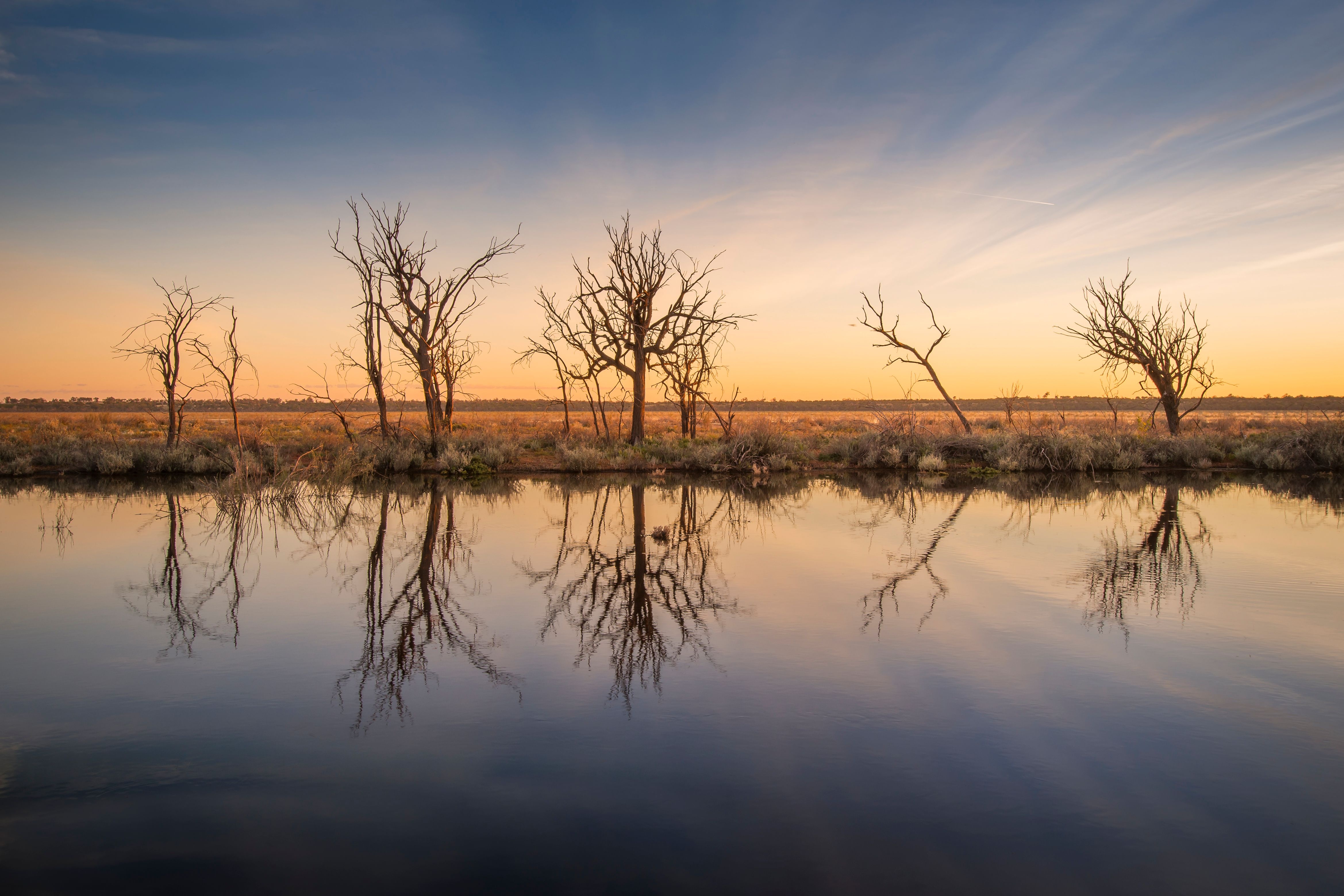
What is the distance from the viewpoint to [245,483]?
1786 cm

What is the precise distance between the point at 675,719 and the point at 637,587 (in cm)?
379

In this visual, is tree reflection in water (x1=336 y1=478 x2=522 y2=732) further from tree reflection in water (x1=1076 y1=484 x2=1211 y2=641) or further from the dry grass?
the dry grass

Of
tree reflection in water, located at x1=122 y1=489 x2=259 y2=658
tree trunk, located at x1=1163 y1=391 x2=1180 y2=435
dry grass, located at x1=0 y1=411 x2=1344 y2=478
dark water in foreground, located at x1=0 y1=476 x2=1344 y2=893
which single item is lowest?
dark water in foreground, located at x1=0 y1=476 x2=1344 y2=893

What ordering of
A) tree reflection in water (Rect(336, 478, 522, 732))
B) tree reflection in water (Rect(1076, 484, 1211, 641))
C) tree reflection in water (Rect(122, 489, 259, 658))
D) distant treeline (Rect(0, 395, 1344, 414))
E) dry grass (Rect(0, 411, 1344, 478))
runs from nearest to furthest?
1. tree reflection in water (Rect(336, 478, 522, 732))
2. tree reflection in water (Rect(122, 489, 259, 658))
3. tree reflection in water (Rect(1076, 484, 1211, 641))
4. dry grass (Rect(0, 411, 1344, 478))
5. distant treeline (Rect(0, 395, 1344, 414))

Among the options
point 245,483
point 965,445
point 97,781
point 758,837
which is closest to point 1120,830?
point 758,837

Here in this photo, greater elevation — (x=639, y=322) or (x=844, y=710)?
(x=639, y=322)

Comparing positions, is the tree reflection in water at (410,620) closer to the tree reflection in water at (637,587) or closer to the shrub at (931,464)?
the tree reflection in water at (637,587)

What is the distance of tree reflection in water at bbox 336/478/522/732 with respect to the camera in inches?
226

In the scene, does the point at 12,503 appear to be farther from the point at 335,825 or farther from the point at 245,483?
the point at 335,825

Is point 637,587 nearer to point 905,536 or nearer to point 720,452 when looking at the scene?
point 905,536

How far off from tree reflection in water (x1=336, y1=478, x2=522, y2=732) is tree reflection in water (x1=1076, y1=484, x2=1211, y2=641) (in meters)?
5.80

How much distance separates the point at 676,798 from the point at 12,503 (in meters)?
17.6

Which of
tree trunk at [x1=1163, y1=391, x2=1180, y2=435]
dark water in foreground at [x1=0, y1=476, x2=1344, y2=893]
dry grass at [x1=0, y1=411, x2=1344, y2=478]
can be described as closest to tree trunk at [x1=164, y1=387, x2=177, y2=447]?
dry grass at [x1=0, y1=411, x2=1344, y2=478]

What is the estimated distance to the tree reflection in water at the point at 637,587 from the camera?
653cm
